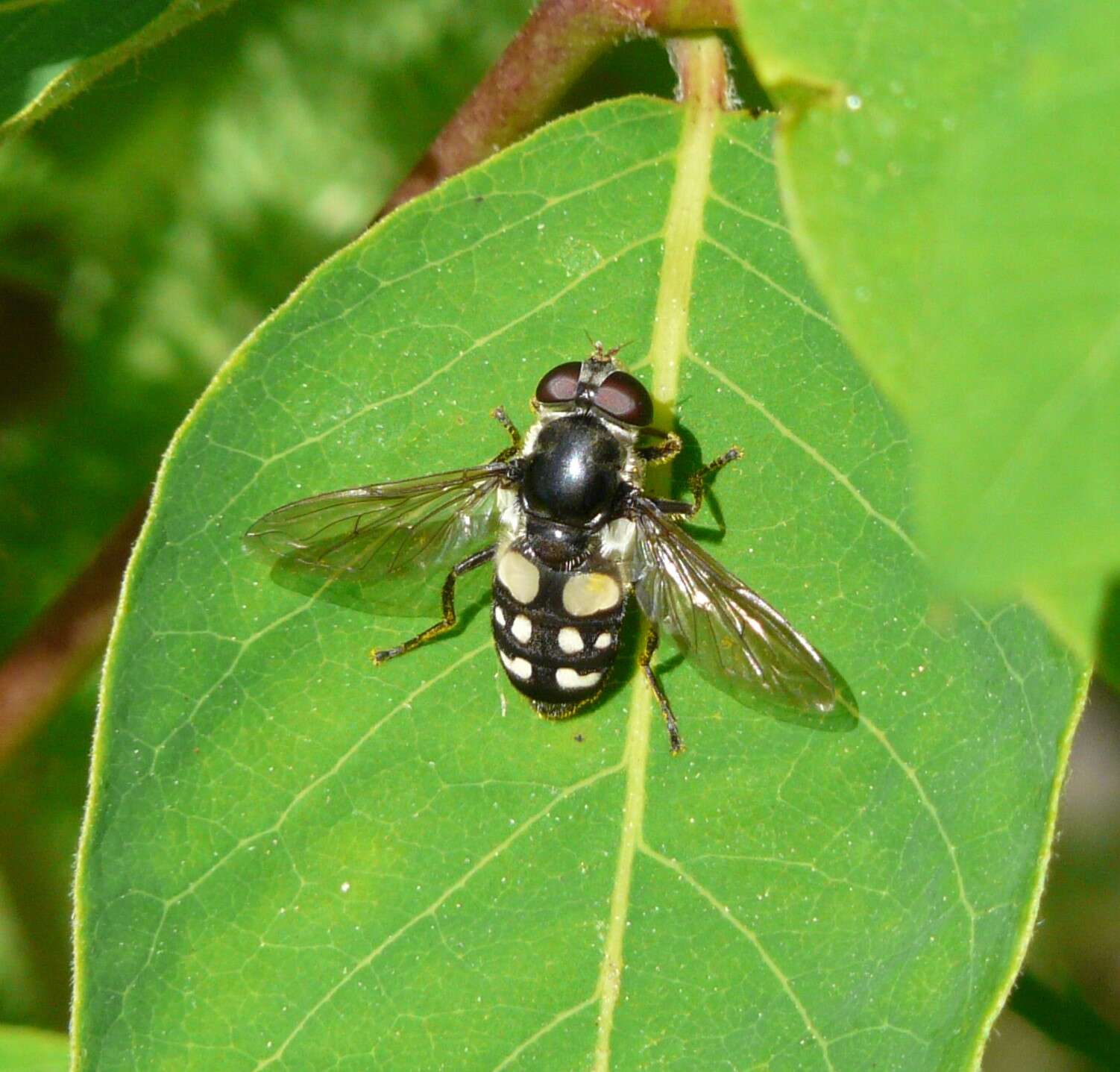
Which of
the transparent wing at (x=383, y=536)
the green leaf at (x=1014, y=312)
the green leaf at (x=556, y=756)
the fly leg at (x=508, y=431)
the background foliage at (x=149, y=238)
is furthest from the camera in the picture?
the background foliage at (x=149, y=238)

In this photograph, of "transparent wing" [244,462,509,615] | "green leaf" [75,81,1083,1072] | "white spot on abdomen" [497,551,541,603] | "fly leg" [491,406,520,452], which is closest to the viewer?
"green leaf" [75,81,1083,1072]

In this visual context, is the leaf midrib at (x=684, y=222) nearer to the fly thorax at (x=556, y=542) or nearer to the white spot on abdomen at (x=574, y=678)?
the white spot on abdomen at (x=574, y=678)

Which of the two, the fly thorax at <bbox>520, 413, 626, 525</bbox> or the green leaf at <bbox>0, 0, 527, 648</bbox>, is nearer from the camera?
the fly thorax at <bbox>520, 413, 626, 525</bbox>

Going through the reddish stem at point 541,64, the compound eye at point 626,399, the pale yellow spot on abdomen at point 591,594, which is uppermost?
the reddish stem at point 541,64

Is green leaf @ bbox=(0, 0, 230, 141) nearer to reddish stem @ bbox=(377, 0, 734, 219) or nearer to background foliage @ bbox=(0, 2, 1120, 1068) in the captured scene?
reddish stem @ bbox=(377, 0, 734, 219)

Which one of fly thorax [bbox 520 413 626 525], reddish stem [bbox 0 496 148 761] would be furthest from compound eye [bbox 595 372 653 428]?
reddish stem [bbox 0 496 148 761]

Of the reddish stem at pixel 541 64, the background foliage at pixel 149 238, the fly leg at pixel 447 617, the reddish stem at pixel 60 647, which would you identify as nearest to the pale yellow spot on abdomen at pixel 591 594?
the fly leg at pixel 447 617

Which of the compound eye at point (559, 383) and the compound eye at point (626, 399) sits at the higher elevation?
the compound eye at point (559, 383)
